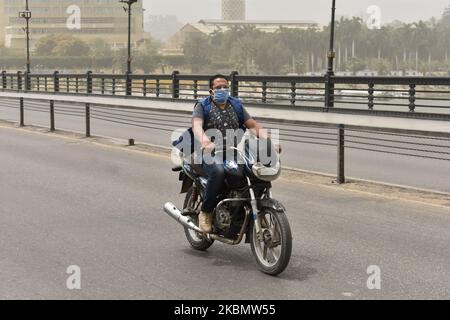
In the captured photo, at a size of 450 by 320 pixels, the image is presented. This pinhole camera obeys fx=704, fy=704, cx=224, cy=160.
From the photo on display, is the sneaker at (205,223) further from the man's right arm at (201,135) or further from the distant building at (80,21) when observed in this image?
the distant building at (80,21)

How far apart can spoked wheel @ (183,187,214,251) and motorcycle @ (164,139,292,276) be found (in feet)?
0.99

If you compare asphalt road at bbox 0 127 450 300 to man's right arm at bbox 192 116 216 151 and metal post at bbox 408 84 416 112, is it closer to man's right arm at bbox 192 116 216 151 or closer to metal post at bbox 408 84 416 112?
man's right arm at bbox 192 116 216 151

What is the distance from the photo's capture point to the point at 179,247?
270 inches

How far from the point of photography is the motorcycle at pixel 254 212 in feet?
18.4

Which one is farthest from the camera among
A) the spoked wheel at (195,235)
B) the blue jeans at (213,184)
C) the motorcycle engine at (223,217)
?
the spoked wheel at (195,235)

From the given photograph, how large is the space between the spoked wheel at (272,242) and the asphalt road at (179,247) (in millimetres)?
136

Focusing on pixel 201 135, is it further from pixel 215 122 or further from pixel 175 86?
pixel 175 86

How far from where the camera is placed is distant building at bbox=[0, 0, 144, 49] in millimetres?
183188

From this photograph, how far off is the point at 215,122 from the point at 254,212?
99 centimetres

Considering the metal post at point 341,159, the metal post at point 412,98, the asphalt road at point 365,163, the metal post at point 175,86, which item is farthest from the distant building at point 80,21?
the metal post at point 341,159

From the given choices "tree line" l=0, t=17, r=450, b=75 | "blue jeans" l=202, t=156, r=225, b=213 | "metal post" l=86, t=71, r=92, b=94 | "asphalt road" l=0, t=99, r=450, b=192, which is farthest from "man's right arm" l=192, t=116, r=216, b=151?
"tree line" l=0, t=17, r=450, b=75

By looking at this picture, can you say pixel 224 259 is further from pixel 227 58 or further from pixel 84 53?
pixel 84 53

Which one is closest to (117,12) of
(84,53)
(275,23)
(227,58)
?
(84,53)
